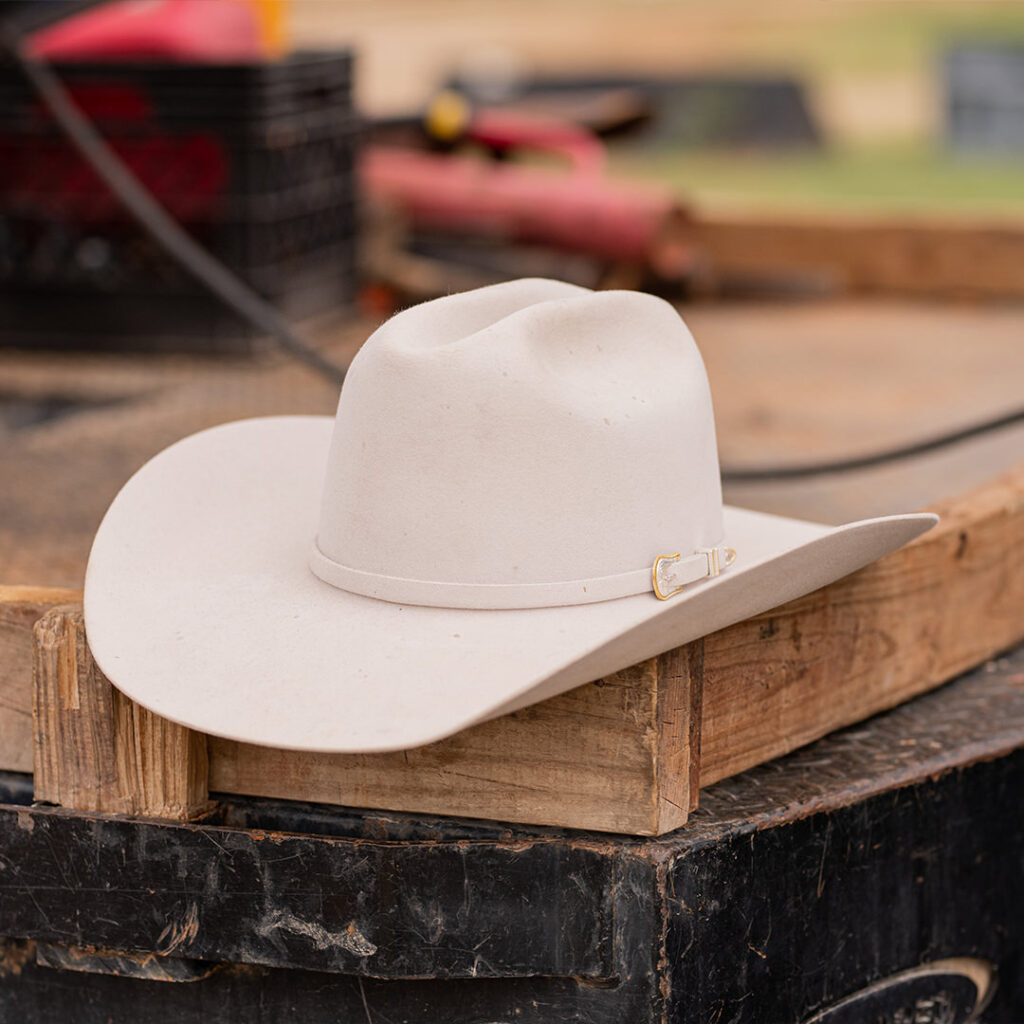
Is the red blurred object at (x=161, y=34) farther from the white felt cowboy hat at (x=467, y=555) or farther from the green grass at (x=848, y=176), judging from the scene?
the green grass at (x=848, y=176)

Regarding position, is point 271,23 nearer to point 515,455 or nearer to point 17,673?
point 17,673

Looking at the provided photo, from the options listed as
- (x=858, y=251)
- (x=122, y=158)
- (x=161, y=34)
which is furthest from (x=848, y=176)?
(x=122, y=158)

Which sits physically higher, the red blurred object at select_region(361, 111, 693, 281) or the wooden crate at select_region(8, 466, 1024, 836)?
the red blurred object at select_region(361, 111, 693, 281)

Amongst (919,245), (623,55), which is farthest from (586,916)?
(623,55)

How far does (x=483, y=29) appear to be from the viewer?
19828 mm

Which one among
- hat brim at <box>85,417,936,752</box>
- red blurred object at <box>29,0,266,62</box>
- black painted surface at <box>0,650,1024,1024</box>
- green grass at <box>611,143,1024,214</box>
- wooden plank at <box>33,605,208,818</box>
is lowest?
green grass at <box>611,143,1024,214</box>

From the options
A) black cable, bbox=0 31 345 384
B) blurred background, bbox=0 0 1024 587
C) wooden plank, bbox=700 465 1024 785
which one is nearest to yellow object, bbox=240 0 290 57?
blurred background, bbox=0 0 1024 587

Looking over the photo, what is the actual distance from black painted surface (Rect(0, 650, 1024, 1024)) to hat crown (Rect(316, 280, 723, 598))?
0.90 feet

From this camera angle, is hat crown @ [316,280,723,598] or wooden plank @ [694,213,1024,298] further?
wooden plank @ [694,213,1024,298]

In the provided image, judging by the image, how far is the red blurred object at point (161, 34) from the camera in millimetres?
3672

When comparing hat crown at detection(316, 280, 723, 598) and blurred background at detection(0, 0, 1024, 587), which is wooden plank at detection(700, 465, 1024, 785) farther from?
blurred background at detection(0, 0, 1024, 587)

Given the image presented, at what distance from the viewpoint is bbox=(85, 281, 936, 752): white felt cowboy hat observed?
1305mm

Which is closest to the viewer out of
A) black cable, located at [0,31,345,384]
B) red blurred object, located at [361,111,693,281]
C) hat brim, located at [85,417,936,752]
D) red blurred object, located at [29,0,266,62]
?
hat brim, located at [85,417,936,752]

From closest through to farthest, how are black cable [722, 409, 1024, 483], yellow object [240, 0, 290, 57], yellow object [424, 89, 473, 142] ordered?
black cable [722, 409, 1024, 483]
yellow object [240, 0, 290, 57]
yellow object [424, 89, 473, 142]
